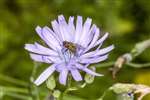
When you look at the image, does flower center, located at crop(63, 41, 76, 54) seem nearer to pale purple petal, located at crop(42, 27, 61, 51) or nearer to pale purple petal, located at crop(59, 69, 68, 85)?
pale purple petal, located at crop(42, 27, 61, 51)

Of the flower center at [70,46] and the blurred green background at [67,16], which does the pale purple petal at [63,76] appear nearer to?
the flower center at [70,46]

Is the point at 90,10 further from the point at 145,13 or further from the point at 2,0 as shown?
the point at 2,0

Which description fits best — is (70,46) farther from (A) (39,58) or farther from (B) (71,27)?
(A) (39,58)

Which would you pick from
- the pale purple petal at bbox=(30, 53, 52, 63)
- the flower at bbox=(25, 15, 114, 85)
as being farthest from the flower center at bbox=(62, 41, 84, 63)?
the pale purple petal at bbox=(30, 53, 52, 63)

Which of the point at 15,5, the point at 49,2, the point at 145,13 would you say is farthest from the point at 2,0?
the point at 145,13

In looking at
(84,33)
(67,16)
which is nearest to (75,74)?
(84,33)

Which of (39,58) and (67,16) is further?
(67,16)

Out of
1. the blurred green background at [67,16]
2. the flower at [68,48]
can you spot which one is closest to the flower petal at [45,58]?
the flower at [68,48]
